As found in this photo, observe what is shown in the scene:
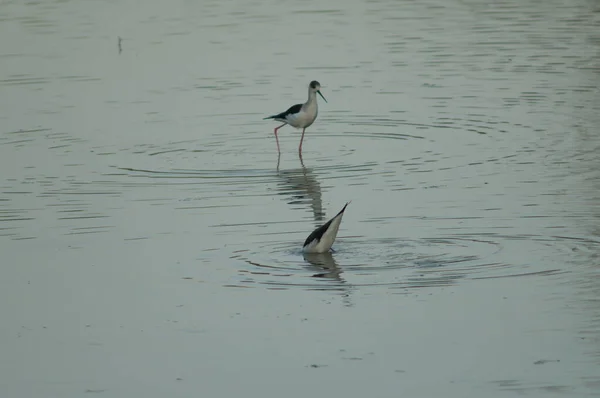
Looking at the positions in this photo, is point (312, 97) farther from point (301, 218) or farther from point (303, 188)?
point (301, 218)

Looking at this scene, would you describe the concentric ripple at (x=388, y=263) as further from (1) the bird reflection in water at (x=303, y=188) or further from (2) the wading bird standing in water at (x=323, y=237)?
(1) the bird reflection in water at (x=303, y=188)

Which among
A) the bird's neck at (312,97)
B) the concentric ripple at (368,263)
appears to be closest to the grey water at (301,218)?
the concentric ripple at (368,263)

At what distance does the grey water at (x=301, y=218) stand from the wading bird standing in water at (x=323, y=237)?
11cm

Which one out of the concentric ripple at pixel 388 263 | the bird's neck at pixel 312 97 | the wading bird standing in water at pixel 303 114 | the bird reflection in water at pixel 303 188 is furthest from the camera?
the bird's neck at pixel 312 97

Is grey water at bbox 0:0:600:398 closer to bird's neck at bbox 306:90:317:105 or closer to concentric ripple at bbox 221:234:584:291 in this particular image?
concentric ripple at bbox 221:234:584:291

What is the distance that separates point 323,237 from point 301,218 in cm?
206

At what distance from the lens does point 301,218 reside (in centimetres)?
1288

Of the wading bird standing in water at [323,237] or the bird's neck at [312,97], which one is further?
the bird's neck at [312,97]

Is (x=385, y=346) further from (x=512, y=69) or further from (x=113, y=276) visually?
(x=512, y=69)

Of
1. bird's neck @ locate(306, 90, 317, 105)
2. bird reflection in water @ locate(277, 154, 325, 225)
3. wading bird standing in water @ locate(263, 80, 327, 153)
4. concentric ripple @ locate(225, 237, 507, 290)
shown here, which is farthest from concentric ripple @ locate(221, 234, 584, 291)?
bird's neck @ locate(306, 90, 317, 105)

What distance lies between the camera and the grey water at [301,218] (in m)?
8.45

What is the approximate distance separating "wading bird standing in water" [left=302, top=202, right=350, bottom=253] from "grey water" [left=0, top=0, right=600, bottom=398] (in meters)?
0.11

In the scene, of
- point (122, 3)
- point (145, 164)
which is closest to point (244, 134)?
point (145, 164)

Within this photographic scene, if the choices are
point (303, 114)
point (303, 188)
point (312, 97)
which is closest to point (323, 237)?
point (303, 188)
